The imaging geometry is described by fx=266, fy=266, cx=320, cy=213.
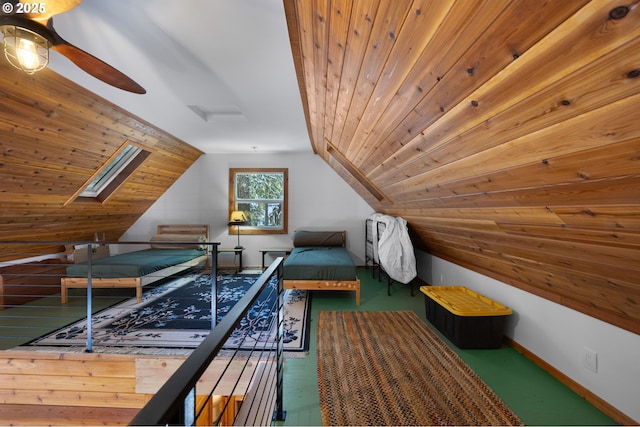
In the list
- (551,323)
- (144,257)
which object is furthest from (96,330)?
(551,323)

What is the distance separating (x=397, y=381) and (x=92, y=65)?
273cm

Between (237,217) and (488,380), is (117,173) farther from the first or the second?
(488,380)

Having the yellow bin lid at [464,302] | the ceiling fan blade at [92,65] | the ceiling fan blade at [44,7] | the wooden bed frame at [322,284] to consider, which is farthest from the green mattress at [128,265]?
the yellow bin lid at [464,302]

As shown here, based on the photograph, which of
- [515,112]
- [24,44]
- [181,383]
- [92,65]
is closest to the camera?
[181,383]

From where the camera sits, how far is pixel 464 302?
2.58 meters

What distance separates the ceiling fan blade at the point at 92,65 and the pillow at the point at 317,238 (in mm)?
3481

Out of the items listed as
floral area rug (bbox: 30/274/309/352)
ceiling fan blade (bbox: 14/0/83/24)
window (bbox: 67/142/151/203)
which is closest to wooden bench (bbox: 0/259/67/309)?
floral area rug (bbox: 30/274/309/352)

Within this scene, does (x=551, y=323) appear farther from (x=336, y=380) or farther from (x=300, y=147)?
(x=300, y=147)

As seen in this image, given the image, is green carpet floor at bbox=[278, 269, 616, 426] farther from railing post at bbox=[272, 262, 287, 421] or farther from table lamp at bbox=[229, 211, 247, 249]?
table lamp at bbox=[229, 211, 247, 249]

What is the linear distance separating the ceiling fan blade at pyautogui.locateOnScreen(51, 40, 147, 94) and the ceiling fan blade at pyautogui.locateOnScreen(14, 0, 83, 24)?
0.11m

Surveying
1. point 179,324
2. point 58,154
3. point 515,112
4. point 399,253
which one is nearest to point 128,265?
point 179,324

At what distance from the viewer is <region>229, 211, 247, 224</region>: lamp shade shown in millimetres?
4867

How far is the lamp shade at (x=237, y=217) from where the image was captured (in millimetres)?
4867

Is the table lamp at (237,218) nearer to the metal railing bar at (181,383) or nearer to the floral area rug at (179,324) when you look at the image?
the floral area rug at (179,324)
